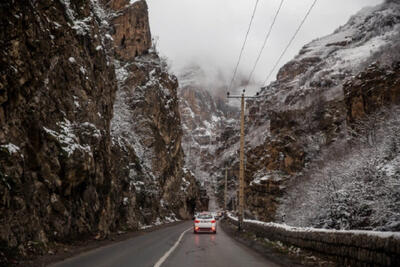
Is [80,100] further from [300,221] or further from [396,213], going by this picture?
[300,221]

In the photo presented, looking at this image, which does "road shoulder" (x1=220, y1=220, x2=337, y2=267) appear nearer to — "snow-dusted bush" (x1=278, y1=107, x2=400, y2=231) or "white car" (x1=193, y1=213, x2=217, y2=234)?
"snow-dusted bush" (x1=278, y1=107, x2=400, y2=231)

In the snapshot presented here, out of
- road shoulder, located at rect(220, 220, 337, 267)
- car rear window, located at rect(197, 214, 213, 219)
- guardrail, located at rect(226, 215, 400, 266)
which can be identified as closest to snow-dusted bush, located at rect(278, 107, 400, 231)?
road shoulder, located at rect(220, 220, 337, 267)

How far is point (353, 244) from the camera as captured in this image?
7430 mm

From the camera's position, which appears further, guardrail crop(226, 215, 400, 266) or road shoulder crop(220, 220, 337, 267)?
road shoulder crop(220, 220, 337, 267)

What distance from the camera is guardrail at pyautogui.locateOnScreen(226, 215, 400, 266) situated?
5.95 meters

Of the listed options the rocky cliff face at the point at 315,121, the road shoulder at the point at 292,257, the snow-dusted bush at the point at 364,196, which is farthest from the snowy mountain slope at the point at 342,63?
the road shoulder at the point at 292,257

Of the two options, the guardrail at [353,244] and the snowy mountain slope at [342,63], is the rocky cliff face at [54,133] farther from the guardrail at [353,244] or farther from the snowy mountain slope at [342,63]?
the snowy mountain slope at [342,63]

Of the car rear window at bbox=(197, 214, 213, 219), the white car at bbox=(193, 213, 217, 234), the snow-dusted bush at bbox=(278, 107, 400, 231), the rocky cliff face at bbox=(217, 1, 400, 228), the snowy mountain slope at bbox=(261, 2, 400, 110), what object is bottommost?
the white car at bbox=(193, 213, 217, 234)

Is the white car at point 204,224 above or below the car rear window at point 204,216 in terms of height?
below

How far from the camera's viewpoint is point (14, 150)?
36.6 feet

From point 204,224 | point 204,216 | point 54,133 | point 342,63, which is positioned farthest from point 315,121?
point 54,133

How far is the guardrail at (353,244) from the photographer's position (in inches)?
234

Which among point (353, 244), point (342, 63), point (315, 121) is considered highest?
point (342, 63)

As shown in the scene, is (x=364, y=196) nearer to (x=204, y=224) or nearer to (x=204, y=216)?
(x=204, y=224)
